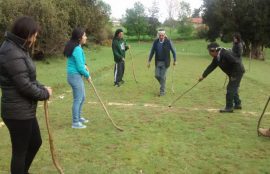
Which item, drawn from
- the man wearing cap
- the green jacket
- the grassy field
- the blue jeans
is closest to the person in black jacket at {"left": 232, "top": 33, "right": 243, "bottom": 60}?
the grassy field

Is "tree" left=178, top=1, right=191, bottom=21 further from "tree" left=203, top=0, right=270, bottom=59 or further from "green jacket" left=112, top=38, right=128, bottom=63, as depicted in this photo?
"green jacket" left=112, top=38, right=128, bottom=63

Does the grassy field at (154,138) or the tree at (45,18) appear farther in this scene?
the tree at (45,18)

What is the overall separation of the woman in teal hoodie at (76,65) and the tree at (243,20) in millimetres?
30507

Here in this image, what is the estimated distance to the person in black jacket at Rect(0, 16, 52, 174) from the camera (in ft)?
15.0

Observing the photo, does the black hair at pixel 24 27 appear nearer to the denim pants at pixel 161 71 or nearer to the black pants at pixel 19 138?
the black pants at pixel 19 138

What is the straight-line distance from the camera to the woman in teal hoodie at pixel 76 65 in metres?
8.01

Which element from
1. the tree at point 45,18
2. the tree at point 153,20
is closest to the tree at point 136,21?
→ the tree at point 153,20

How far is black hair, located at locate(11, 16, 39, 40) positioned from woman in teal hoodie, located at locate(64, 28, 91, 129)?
3317 millimetres

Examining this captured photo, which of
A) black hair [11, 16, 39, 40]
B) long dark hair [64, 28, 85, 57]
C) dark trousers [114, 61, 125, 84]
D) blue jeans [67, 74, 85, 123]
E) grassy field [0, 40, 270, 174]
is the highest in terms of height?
black hair [11, 16, 39, 40]

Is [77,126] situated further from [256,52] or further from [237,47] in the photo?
[256,52]

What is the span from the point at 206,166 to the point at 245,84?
11490 mm

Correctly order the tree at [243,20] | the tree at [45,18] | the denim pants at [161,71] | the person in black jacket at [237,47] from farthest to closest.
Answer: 1. the tree at [243,20]
2. the tree at [45,18]
3. the person in black jacket at [237,47]
4. the denim pants at [161,71]

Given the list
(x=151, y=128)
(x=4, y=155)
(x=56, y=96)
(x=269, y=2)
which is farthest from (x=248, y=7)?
(x=4, y=155)

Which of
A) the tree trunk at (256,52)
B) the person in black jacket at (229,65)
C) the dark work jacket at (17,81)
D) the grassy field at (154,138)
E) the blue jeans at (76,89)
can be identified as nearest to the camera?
the dark work jacket at (17,81)
